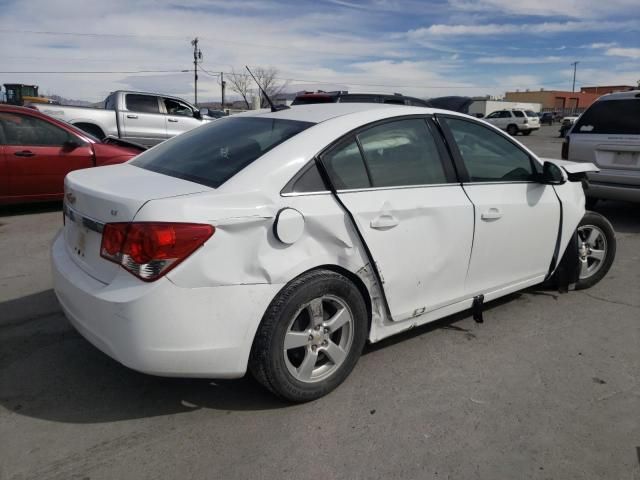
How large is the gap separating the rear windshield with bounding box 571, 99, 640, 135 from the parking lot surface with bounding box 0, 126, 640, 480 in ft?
12.7

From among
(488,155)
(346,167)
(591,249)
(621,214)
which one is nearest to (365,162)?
(346,167)

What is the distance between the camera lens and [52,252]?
10.6 ft

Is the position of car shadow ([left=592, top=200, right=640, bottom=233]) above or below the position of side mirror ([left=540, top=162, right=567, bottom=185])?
below

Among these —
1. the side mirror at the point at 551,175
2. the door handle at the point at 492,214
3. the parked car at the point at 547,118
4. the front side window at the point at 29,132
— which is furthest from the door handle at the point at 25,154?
the parked car at the point at 547,118

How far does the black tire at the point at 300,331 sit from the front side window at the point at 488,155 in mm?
1292

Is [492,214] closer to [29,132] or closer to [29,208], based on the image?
[29,132]

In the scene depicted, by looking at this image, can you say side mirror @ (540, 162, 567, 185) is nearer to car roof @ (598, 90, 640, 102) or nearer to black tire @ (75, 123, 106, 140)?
car roof @ (598, 90, 640, 102)

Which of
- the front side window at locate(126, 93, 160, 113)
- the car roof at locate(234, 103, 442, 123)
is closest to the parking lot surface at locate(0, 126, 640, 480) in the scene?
the car roof at locate(234, 103, 442, 123)

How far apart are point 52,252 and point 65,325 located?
86 centimetres

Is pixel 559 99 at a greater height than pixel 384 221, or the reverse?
pixel 559 99

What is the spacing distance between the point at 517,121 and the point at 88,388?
127ft

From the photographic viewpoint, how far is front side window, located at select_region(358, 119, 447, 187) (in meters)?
3.17

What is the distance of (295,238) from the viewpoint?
2695mm

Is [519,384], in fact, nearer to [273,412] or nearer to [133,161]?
[273,412]
